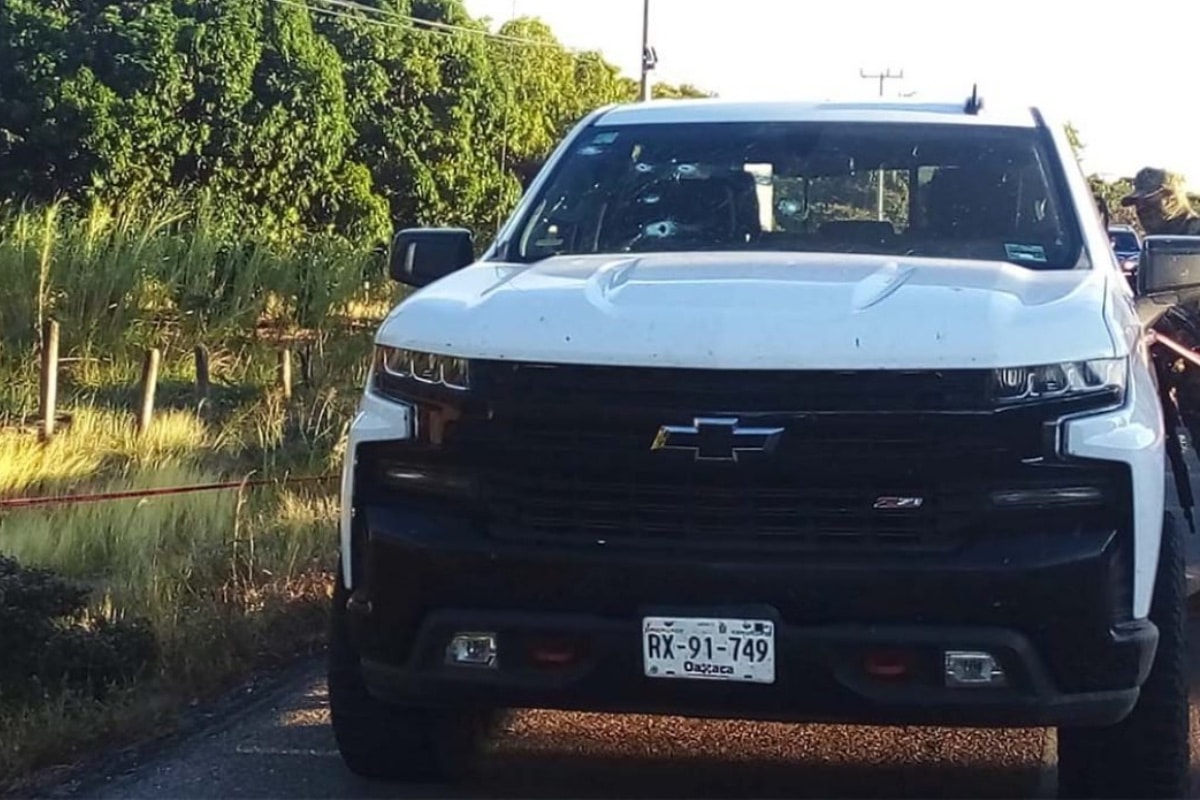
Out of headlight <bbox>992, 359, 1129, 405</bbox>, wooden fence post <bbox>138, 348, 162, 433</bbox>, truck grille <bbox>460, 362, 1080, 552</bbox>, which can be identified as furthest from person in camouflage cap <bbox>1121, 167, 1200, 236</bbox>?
wooden fence post <bbox>138, 348, 162, 433</bbox>

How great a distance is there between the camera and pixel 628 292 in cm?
450

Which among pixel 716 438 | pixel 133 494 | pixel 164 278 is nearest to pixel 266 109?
pixel 164 278

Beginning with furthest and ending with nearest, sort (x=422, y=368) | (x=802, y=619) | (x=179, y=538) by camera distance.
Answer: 1. (x=179, y=538)
2. (x=422, y=368)
3. (x=802, y=619)

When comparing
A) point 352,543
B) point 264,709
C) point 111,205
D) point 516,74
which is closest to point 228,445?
point 264,709

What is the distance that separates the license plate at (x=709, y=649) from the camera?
409cm

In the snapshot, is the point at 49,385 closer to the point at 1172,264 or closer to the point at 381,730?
the point at 381,730

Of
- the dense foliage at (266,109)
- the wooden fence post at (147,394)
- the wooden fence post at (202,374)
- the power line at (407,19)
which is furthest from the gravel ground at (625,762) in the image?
the power line at (407,19)

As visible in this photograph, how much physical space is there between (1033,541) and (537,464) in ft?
3.67

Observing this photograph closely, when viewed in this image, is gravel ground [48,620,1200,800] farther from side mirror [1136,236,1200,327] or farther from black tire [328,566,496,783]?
side mirror [1136,236,1200,327]

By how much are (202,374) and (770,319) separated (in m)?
13.3

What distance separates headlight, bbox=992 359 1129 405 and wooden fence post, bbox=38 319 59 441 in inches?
422

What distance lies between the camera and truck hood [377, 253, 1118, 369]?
4.10 meters

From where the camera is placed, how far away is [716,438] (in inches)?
162

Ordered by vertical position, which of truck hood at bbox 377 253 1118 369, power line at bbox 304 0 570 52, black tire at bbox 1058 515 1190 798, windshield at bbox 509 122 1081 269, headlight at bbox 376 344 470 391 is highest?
power line at bbox 304 0 570 52
